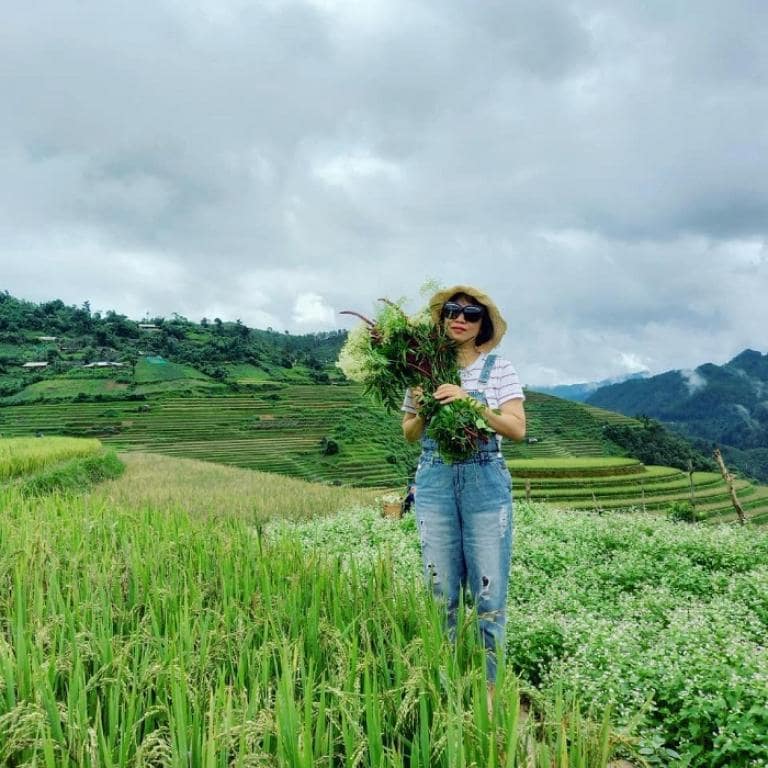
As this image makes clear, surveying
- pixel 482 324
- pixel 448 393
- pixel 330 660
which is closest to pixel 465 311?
pixel 482 324

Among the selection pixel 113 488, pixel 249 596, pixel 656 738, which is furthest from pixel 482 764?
pixel 113 488

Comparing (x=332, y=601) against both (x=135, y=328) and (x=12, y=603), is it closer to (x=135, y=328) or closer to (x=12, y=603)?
(x=12, y=603)

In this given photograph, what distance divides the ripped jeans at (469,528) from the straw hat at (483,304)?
81 centimetres

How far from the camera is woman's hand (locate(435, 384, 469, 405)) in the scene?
11.5 feet

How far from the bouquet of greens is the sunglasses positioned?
12cm

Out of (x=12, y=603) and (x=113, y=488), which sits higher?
(x=12, y=603)

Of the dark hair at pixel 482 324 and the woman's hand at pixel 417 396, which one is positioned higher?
the dark hair at pixel 482 324

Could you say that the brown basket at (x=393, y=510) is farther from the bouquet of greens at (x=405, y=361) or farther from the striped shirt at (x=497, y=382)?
the striped shirt at (x=497, y=382)

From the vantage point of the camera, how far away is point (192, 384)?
86.7 meters

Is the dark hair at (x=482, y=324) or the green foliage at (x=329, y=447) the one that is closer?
the dark hair at (x=482, y=324)

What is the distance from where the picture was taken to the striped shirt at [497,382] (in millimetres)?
3658

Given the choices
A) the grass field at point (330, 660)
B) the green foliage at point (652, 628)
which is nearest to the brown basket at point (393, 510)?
the green foliage at point (652, 628)

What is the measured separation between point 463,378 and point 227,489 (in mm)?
18306

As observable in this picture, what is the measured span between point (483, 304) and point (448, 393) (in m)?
0.74
